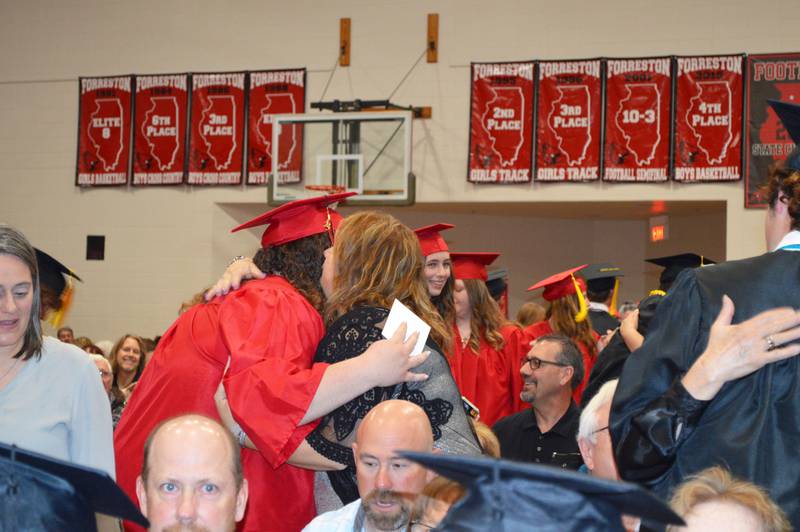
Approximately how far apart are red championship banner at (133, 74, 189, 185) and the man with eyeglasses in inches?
333

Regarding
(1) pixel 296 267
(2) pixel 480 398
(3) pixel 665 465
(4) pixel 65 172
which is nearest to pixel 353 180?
(4) pixel 65 172

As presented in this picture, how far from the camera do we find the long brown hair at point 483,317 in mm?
6039

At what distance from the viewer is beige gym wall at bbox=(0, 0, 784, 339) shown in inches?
436

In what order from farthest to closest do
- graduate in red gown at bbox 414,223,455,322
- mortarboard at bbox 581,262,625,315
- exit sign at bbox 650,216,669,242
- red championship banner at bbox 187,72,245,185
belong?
exit sign at bbox 650,216,669,242, red championship banner at bbox 187,72,245,185, mortarboard at bbox 581,262,625,315, graduate in red gown at bbox 414,223,455,322

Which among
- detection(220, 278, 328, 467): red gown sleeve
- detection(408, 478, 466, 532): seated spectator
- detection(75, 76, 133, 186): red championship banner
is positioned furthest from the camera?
detection(75, 76, 133, 186): red championship banner

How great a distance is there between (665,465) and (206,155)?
1092cm

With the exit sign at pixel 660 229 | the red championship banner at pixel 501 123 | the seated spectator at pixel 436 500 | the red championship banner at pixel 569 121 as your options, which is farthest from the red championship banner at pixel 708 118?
the seated spectator at pixel 436 500

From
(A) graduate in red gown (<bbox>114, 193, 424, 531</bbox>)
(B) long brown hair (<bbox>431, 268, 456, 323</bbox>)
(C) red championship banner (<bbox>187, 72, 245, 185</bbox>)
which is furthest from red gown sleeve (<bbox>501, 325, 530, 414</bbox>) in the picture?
(C) red championship banner (<bbox>187, 72, 245, 185</bbox>)

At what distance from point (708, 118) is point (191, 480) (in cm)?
970

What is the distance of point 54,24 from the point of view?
1306cm

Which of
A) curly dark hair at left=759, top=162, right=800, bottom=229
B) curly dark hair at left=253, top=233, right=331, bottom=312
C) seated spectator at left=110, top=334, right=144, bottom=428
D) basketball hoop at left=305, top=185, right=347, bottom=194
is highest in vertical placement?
basketball hoop at left=305, top=185, right=347, bottom=194

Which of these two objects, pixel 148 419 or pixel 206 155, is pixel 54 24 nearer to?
pixel 206 155

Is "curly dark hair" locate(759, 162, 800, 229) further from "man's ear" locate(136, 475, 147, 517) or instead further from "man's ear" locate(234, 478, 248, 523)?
"man's ear" locate(136, 475, 147, 517)

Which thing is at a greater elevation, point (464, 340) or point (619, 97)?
point (619, 97)
